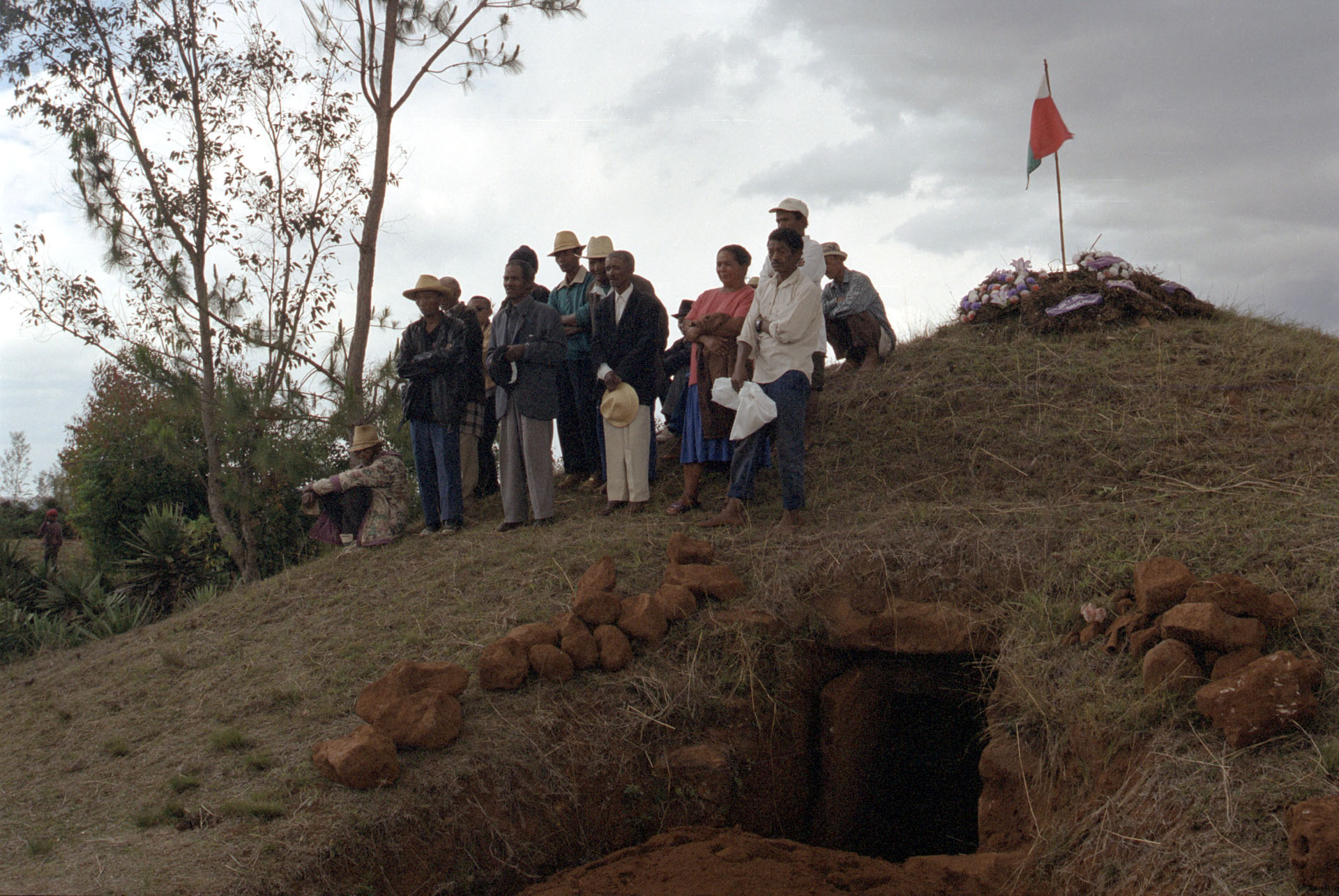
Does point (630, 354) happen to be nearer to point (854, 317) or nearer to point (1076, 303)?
point (854, 317)

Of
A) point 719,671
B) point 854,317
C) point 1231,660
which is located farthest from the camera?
point 854,317

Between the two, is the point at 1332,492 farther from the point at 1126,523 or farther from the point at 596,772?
the point at 596,772

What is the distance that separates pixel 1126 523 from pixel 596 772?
3.25 m

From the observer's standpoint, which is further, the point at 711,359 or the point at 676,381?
the point at 676,381

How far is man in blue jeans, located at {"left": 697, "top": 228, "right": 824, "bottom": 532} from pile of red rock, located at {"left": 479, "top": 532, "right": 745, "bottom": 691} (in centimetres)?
86

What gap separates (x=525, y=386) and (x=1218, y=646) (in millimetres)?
4611

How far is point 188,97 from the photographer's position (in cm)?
1086

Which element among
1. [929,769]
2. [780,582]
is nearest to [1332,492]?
[929,769]

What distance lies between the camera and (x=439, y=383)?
25.4 ft

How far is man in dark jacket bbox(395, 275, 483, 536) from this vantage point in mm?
7715

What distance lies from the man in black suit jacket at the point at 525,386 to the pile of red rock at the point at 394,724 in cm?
249

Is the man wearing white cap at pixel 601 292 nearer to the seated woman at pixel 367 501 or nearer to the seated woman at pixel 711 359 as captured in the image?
the seated woman at pixel 711 359

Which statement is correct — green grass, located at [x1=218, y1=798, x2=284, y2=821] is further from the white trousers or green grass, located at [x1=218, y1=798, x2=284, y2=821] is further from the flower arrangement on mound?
the flower arrangement on mound

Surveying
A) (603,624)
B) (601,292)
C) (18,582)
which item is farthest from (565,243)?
(18,582)
